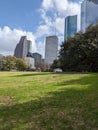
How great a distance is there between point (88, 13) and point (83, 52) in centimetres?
6101

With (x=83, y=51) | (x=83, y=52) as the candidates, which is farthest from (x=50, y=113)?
(x=83, y=52)

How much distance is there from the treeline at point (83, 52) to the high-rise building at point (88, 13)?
49100mm

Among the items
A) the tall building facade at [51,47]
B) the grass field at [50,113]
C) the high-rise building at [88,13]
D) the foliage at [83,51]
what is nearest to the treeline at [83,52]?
the foliage at [83,51]

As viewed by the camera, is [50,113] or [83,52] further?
[83,52]

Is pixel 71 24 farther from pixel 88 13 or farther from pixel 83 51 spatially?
pixel 83 51

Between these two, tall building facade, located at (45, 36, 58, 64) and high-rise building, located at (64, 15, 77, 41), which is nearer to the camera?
high-rise building, located at (64, 15, 77, 41)

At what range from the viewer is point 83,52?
4300 centimetres

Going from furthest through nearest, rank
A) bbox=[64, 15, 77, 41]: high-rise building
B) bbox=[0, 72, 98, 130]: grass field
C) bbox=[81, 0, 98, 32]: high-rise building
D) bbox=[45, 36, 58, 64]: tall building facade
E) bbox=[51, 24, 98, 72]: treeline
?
1. bbox=[45, 36, 58, 64]: tall building facade
2. bbox=[64, 15, 77, 41]: high-rise building
3. bbox=[81, 0, 98, 32]: high-rise building
4. bbox=[51, 24, 98, 72]: treeline
5. bbox=[0, 72, 98, 130]: grass field

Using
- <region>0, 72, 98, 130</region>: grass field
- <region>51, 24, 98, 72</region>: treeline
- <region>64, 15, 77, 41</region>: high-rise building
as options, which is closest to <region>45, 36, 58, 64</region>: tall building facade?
<region>64, 15, 77, 41</region>: high-rise building

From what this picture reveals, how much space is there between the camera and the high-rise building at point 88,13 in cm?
9428

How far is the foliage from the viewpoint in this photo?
4244 cm

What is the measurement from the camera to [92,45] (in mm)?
41906

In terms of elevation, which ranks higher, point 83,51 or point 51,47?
point 51,47

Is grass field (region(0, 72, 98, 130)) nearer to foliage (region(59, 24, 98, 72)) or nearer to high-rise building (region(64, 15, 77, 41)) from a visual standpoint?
foliage (region(59, 24, 98, 72))
